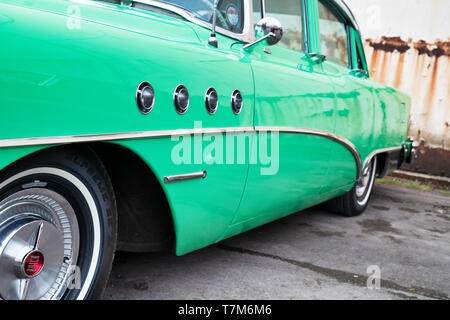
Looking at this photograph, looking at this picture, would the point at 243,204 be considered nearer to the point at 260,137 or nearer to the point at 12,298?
the point at 260,137

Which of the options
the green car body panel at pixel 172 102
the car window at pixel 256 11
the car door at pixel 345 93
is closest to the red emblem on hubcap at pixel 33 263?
the green car body panel at pixel 172 102

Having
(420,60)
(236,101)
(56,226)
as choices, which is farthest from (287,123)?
(420,60)

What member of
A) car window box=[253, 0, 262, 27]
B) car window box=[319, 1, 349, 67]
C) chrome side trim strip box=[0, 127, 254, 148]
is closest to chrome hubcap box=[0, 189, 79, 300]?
chrome side trim strip box=[0, 127, 254, 148]

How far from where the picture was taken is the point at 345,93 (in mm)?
3621

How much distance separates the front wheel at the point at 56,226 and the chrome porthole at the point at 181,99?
1.28 feet

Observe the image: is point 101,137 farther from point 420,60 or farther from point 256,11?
point 420,60

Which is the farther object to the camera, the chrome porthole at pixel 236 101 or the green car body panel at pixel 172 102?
the chrome porthole at pixel 236 101

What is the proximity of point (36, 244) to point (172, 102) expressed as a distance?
0.73 meters

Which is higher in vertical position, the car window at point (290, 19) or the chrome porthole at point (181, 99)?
the car window at point (290, 19)

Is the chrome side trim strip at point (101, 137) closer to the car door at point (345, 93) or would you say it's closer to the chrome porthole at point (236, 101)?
the chrome porthole at point (236, 101)

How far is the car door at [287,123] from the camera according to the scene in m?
2.56

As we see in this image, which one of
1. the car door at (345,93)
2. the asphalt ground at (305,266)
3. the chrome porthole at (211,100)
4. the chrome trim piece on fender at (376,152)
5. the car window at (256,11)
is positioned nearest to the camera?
the chrome porthole at (211,100)

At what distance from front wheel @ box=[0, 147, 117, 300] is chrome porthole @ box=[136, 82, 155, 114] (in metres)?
0.25

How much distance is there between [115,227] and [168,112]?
497 millimetres
